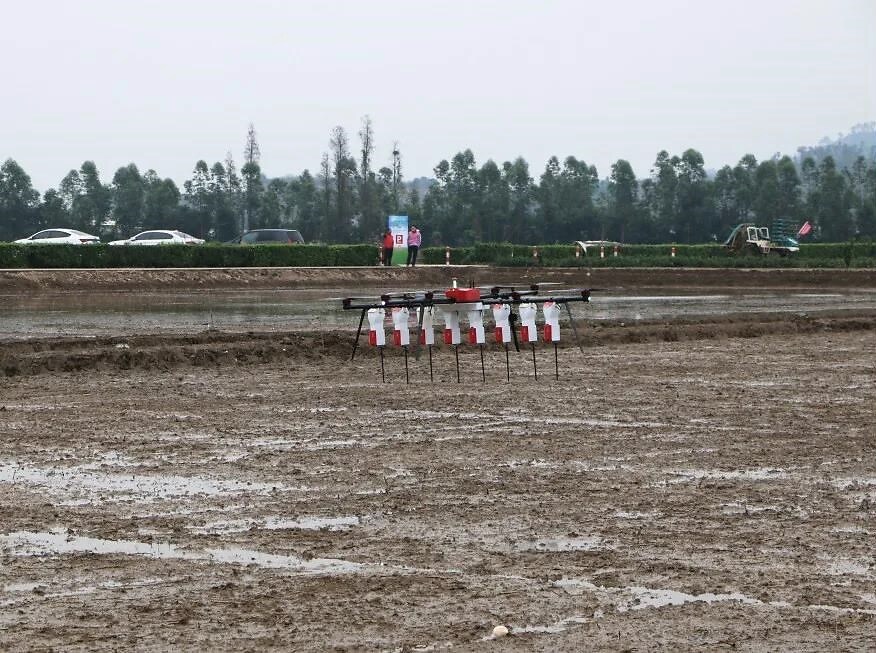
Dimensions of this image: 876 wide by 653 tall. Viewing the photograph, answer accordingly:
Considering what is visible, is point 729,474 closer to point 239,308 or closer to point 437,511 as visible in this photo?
point 437,511

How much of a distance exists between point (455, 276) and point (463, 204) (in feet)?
124

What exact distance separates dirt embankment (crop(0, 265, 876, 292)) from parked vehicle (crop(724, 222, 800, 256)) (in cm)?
1407

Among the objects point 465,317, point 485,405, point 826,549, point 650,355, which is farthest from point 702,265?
point 826,549

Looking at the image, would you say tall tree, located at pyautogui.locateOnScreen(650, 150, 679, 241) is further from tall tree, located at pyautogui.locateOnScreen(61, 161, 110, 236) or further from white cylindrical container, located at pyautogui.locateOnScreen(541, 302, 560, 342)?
white cylindrical container, located at pyautogui.locateOnScreen(541, 302, 560, 342)

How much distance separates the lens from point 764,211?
8594 cm

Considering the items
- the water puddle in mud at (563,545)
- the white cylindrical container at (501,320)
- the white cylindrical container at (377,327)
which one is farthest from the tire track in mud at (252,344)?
the water puddle in mud at (563,545)

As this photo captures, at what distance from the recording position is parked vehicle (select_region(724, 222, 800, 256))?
214 feet

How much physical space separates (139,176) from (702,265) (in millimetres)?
43640

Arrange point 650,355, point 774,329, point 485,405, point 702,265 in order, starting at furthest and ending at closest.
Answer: point 702,265, point 774,329, point 650,355, point 485,405

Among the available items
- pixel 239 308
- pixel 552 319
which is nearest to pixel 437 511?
pixel 552 319

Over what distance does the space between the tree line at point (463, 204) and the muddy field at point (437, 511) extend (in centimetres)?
6345

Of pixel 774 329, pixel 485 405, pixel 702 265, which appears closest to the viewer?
pixel 485 405

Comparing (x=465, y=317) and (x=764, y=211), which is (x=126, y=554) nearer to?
(x=465, y=317)

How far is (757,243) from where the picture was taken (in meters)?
65.2
